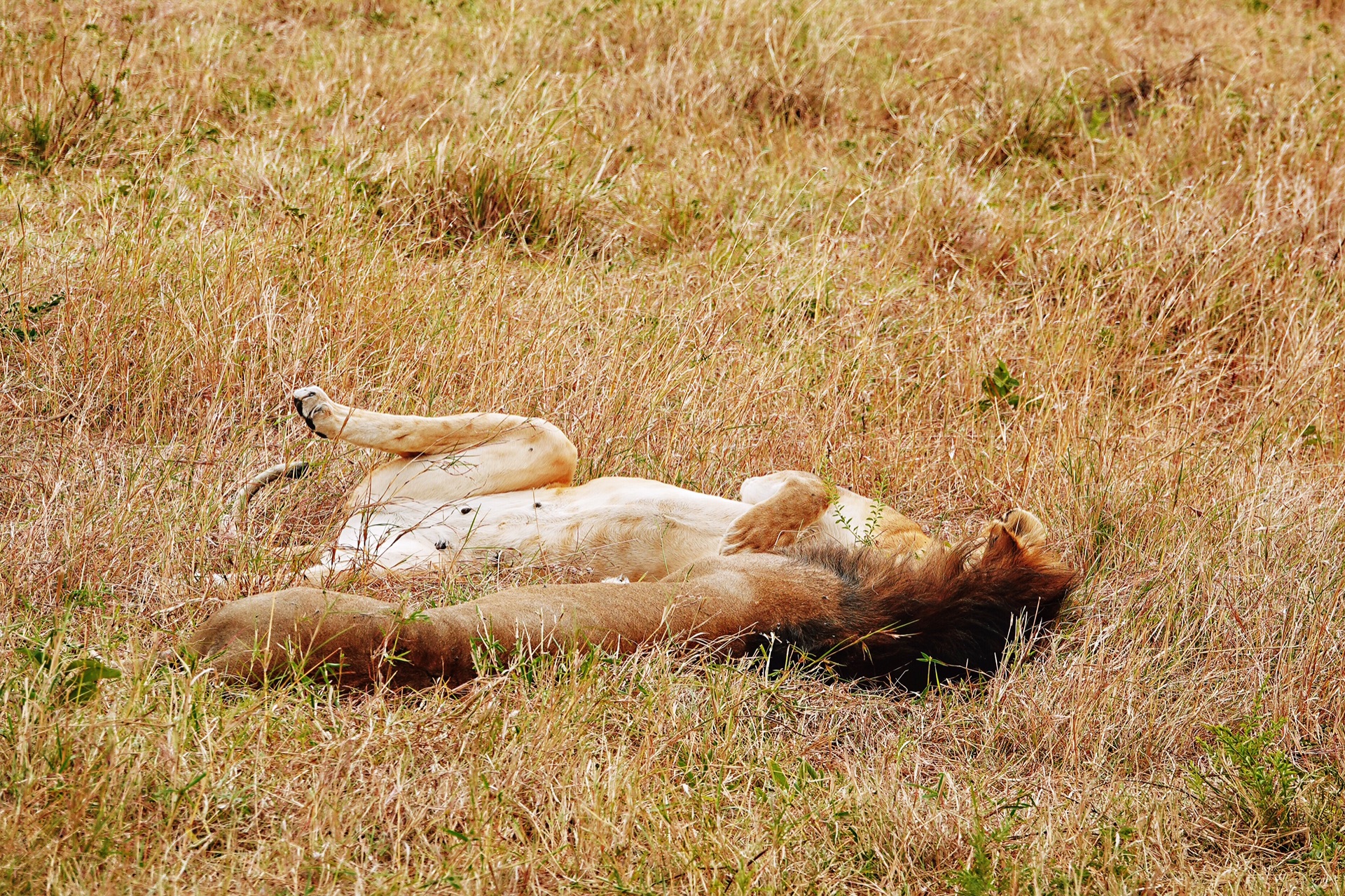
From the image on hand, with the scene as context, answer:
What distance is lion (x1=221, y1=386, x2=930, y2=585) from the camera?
3787mm

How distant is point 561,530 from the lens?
12.6 feet

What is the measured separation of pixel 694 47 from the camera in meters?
7.68

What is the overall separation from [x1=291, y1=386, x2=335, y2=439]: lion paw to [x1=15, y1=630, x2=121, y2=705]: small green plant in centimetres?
132

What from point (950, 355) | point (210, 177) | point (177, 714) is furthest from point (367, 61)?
point (177, 714)

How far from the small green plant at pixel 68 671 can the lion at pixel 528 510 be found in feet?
2.89

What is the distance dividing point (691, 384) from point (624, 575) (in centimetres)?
125

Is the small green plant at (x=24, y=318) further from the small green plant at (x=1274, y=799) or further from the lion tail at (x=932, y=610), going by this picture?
the small green plant at (x=1274, y=799)

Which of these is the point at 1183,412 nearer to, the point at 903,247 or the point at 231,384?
the point at 903,247

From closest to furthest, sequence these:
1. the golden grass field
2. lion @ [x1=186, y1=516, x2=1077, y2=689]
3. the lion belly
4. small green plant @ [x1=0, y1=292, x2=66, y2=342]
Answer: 1. the golden grass field
2. lion @ [x1=186, y1=516, x2=1077, y2=689]
3. the lion belly
4. small green plant @ [x1=0, y1=292, x2=66, y2=342]

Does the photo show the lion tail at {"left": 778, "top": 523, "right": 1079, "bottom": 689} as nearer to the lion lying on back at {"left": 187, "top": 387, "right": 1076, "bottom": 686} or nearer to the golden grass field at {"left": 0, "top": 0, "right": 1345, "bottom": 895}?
the lion lying on back at {"left": 187, "top": 387, "right": 1076, "bottom": 686}

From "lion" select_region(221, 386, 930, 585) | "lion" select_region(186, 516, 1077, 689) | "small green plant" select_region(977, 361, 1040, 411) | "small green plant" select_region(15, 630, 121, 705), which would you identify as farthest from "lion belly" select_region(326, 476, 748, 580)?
"small green plant" select_region(977, 361, 1040, 411)

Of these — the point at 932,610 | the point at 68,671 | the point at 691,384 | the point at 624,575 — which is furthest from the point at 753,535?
the point at 68,671

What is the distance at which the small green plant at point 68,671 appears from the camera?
105 inches

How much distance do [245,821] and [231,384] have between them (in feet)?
7.14
